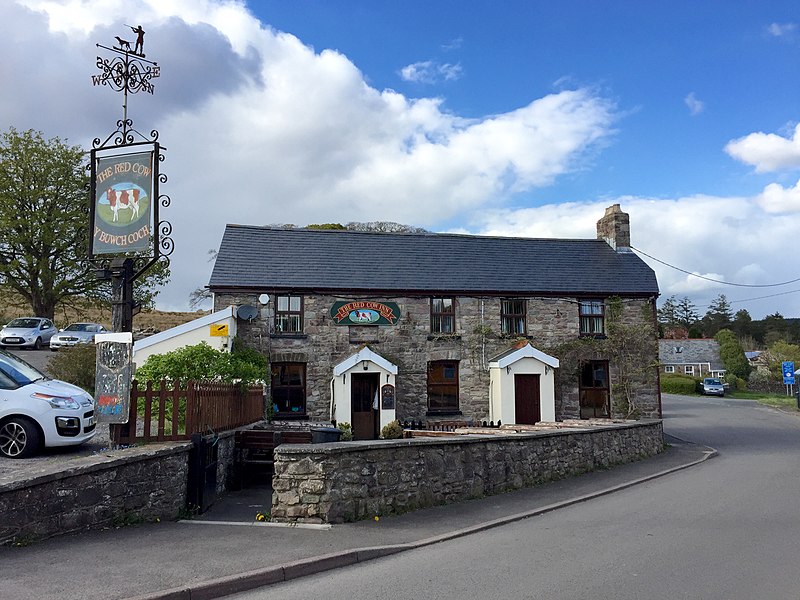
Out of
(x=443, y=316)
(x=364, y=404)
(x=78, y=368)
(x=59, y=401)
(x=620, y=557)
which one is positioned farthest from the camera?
(x=443, y=316)

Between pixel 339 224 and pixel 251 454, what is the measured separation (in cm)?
4812

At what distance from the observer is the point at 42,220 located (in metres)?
30.8

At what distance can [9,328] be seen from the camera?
2977 cm

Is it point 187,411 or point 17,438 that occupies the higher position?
point 187,411

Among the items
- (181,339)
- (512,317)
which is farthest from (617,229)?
(181,339)

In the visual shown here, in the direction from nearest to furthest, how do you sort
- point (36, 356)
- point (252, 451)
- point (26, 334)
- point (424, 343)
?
point (252, 451) → point (424, 343) → point (36, 356) → point (26, 334)

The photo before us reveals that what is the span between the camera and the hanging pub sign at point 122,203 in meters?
10.5

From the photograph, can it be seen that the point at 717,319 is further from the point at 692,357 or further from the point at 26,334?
the point at 26,334

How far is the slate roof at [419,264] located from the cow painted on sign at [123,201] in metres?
10.8

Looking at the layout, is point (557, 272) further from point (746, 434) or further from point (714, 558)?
point (714, 558)

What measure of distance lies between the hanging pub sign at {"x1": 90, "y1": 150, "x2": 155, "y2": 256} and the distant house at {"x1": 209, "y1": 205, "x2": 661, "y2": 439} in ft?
34.8

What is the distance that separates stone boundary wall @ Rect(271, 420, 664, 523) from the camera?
8992 mm

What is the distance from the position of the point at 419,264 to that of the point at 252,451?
12.0 m

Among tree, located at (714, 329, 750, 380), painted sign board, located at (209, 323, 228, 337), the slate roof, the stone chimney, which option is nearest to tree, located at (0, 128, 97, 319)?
the slate roof
